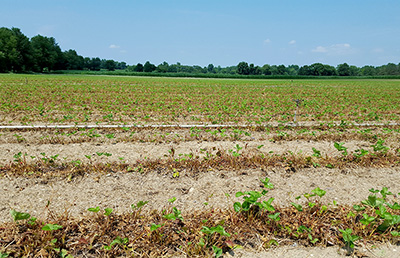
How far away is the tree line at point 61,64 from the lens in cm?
8838

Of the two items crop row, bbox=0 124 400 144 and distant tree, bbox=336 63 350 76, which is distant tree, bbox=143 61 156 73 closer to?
distant tree, bbox=336 63 350 76

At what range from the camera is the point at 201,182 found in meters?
4.62

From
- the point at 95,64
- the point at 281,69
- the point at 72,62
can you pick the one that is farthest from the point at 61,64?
the point at 281,69

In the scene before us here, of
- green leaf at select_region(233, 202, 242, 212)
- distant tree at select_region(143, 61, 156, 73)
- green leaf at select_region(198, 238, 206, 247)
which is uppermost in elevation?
distant tree at select_region(143, 61, 156, 73)

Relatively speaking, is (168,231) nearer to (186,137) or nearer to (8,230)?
(8,230)

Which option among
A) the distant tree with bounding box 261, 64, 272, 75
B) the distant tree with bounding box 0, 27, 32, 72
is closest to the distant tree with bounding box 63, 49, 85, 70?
the distant tree with bounding box 0, 27, 32, 72

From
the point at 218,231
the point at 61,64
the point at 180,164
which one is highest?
the point at 61,64

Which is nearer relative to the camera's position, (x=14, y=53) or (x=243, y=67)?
(x=14, y=53)

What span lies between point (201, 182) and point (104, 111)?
30.2ft

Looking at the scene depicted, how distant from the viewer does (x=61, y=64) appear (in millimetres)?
121750

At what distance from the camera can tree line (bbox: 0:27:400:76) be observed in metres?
88.4

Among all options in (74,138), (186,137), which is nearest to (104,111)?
(74,138)

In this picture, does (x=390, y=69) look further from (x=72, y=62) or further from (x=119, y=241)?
(x=119, y=241)

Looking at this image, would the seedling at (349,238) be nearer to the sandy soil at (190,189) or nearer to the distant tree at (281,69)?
the sandy soil at (190,189)
